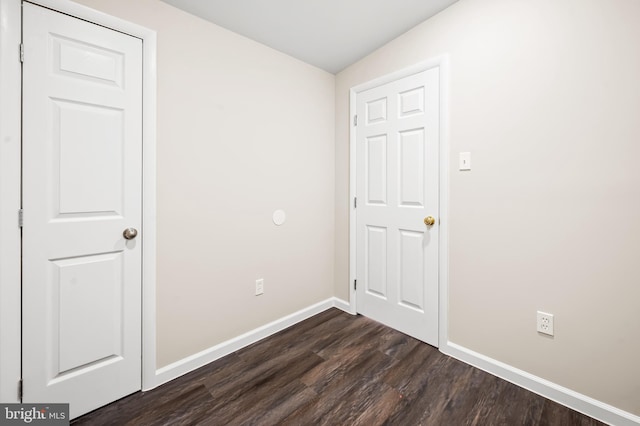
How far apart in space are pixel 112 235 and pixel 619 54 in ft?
9.04

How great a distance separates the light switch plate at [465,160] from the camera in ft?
6.03

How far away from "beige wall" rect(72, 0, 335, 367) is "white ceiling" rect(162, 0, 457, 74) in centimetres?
10

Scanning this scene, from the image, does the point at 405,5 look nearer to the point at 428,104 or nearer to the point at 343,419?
the point at 428,104

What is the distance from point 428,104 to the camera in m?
2.01

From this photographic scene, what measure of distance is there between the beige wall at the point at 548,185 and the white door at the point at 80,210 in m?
2.04

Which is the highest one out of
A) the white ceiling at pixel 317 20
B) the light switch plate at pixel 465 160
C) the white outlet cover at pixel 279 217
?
the white ceiling at pixel 317 20

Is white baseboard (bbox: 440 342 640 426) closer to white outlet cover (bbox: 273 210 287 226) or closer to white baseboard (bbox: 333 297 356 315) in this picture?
white baseboard (bbox: 333 297 356 315)

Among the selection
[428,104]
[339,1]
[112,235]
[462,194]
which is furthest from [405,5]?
[112,235]

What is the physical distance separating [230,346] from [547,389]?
1.99m

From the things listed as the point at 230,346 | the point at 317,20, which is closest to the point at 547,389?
the point at 230,346

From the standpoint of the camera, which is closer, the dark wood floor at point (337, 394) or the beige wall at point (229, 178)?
the dark wood floor at point (337, 394)

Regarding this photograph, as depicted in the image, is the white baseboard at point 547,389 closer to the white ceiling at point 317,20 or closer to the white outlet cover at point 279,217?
the white outlet cover at point 279,217

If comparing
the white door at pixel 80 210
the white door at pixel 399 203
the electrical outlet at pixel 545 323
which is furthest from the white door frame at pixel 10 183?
the electrical outlet at pixel 545 323

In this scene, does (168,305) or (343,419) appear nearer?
(343,419)
